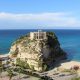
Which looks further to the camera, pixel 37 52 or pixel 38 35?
pixel 38 35

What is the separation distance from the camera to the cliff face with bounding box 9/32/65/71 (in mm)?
86188

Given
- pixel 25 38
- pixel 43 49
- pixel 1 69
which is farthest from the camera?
pixel 25 38

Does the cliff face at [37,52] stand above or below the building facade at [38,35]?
below

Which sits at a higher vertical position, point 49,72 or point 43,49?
point 43,49

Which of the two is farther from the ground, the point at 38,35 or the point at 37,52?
the point at 38,35

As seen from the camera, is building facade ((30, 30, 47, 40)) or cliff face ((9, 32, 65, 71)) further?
building facade ((30, 30, 47, 40))

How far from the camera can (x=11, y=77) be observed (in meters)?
70.1

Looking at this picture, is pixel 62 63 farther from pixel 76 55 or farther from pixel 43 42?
pixel 76 55

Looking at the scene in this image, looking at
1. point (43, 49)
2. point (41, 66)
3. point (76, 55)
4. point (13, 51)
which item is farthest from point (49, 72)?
point (76, 55)

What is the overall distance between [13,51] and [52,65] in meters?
16.0

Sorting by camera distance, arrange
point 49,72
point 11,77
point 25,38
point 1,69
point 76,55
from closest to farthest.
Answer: point 11,77
point 1,69
point 49,72
point 25,38
point 76,55

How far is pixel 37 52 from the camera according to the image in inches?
3438

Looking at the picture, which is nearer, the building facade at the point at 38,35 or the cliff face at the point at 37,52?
the cliff face at the point at 37,52

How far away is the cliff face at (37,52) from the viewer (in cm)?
8619
